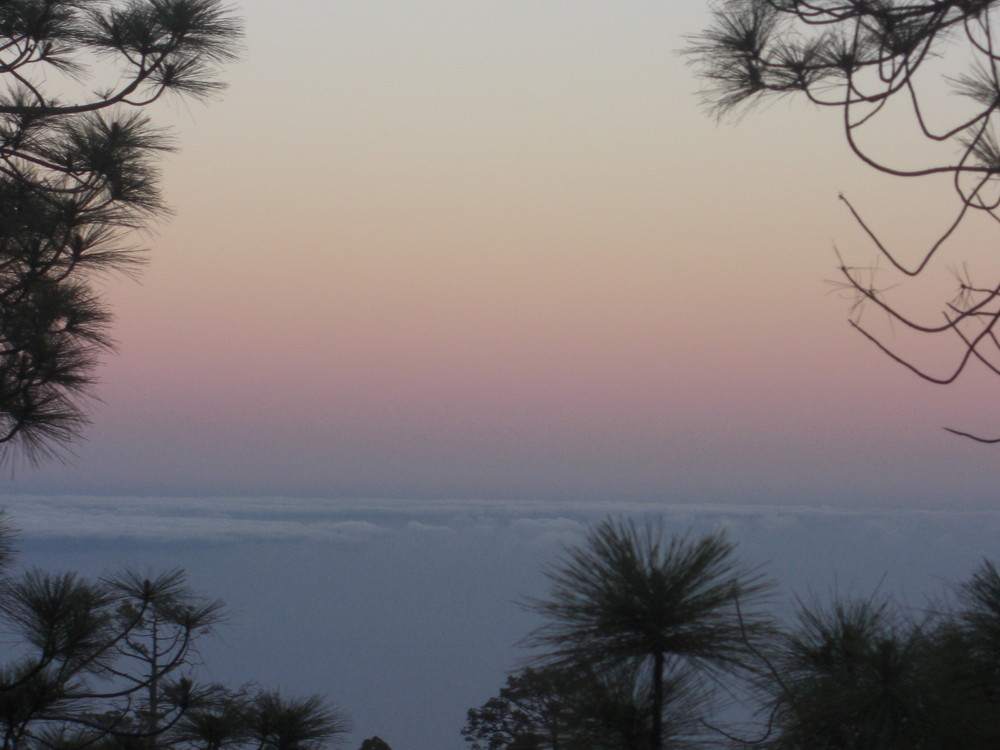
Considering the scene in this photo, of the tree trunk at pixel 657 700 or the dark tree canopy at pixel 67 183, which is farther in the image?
the dark tree canopy at pixel 67 183

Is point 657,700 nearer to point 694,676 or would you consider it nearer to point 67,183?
point 694,676

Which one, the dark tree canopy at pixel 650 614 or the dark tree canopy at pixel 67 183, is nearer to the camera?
A: the dark tree canopy at pixel 650 614

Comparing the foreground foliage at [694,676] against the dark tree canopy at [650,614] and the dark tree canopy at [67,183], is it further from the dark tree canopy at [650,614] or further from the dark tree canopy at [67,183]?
the dark tree canopy at [67,183]

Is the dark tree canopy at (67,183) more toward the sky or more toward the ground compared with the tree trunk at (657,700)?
more toward the sky

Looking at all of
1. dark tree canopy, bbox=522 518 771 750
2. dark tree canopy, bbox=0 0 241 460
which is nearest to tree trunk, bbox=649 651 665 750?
dark tree canopy, bbox=522 518 771 750

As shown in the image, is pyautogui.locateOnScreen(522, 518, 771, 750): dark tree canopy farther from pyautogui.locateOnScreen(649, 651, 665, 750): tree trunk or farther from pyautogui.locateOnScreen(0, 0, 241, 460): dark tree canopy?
pyautogui.locateOnScreen(0, 0, 241, 460): dark tree canopy

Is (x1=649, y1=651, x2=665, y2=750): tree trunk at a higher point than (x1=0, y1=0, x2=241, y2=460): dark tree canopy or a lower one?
lower

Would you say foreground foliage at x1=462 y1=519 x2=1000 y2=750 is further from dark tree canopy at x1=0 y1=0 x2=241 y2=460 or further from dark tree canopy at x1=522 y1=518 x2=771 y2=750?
dark tree canopy at x1=0 y1=0 x2=241 y2=460

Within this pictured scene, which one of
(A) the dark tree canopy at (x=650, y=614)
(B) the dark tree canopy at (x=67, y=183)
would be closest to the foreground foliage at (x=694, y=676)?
(A) the dark tree canopy at (x=650, y=614)

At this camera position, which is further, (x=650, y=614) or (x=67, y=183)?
(x=67, y=183)

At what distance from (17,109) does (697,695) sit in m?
2.66

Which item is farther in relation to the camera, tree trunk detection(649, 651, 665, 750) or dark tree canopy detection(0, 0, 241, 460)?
dark tree canopy detection(0, 0, 241, 460)

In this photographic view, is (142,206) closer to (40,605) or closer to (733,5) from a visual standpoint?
(40,605)

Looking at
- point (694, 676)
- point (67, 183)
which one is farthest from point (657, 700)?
point (67, 183)
